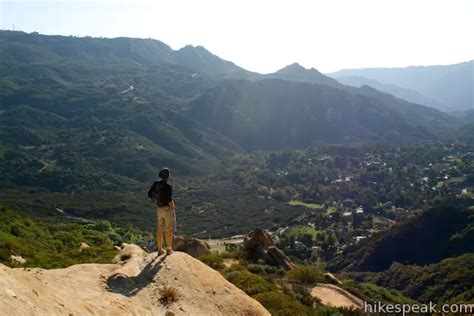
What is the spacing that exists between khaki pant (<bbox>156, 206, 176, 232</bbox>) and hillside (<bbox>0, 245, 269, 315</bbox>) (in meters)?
0.97

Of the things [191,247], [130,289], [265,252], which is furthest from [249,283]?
[265,252]

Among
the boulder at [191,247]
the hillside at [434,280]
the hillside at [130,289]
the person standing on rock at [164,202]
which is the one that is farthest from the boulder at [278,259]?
the hillside at [434,280]

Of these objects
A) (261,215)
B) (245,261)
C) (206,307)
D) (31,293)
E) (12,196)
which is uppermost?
(31,293)

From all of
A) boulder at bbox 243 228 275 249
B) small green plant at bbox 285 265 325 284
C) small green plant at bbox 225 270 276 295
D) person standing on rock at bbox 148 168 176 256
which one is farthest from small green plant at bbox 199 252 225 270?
person standing on rock at bbox 148 168 176 256

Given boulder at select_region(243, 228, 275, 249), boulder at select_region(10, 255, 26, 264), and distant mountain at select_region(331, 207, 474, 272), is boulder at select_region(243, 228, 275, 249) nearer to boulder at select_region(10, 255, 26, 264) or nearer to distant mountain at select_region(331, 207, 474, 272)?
boulder at select_region(10, 255, 26, 264)

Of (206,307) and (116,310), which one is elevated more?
(116,310)

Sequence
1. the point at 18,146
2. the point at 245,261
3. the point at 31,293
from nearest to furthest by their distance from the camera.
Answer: the point at 31,293 < the point at 245,261 < the point at 18,146

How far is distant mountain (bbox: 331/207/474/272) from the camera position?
274 feet

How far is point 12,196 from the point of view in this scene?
136875 millimetres

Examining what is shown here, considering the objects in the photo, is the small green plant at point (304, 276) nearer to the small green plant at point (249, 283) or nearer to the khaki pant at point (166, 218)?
the small green plant at point (249, 283)

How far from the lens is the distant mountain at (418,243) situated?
83.4m

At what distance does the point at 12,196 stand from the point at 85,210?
76.9 ft

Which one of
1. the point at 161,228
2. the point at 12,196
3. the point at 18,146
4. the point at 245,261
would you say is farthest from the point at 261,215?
the point at 161,228

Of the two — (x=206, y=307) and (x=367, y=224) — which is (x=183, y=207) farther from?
(x=206, y=307)
